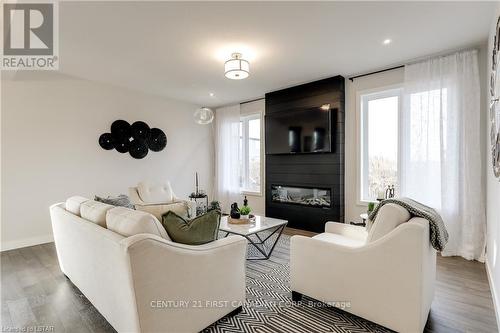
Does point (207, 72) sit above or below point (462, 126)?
above

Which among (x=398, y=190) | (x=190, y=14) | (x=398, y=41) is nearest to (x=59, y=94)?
(x=190, y=14)

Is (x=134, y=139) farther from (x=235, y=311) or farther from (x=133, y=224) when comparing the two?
(x=235, y=311)

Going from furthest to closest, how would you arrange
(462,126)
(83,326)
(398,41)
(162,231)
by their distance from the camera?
(462,126) < (398,41) < (83,326) < (162,231)

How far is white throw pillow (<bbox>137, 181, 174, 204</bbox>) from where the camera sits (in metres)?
4.20

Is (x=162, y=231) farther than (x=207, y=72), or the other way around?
(x=207, y=72)

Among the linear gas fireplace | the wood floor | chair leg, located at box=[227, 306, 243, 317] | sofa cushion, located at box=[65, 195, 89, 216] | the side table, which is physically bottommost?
the wood floor

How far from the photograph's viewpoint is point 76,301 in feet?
7.30

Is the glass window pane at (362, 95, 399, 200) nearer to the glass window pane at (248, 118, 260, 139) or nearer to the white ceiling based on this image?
the white ceiling

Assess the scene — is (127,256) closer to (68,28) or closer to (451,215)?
(68,28)

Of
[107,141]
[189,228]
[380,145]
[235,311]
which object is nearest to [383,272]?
[235,311]

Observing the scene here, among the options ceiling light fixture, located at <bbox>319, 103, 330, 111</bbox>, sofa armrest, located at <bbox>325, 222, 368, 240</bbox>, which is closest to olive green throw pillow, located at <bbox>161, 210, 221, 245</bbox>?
sofa armrest, located at <bbox>325, 222, 368, 240</bbox>

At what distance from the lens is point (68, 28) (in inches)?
105

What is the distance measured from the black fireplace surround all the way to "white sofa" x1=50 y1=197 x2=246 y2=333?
2749 mm

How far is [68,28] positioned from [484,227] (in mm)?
5314
